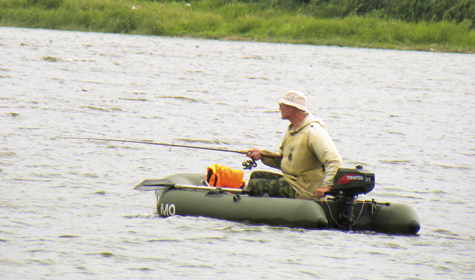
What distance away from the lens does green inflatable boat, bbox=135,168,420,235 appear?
644 cm

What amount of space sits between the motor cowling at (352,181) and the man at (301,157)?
0.64 ft

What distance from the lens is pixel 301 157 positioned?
675 centimetres

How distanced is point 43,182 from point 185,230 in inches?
98.5

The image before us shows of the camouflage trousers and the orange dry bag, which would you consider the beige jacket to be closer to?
the camouflage trousers

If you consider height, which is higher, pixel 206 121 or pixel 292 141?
pixel 292 141

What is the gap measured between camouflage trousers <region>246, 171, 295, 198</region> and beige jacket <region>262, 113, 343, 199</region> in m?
0.06

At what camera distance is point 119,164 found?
10031 mm

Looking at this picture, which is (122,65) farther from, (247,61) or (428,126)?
(428,126)

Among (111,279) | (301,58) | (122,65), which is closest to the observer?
(111,279)

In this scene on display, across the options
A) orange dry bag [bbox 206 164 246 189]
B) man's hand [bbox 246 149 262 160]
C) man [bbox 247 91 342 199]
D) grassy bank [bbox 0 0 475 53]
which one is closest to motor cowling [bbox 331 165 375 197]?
man [bbox 247 91 342 199]

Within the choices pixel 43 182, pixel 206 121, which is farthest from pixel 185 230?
pixel 206 121

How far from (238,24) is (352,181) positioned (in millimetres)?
29502

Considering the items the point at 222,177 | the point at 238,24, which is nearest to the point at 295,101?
the point at 222,177

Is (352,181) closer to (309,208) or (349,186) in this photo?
(349,186)
